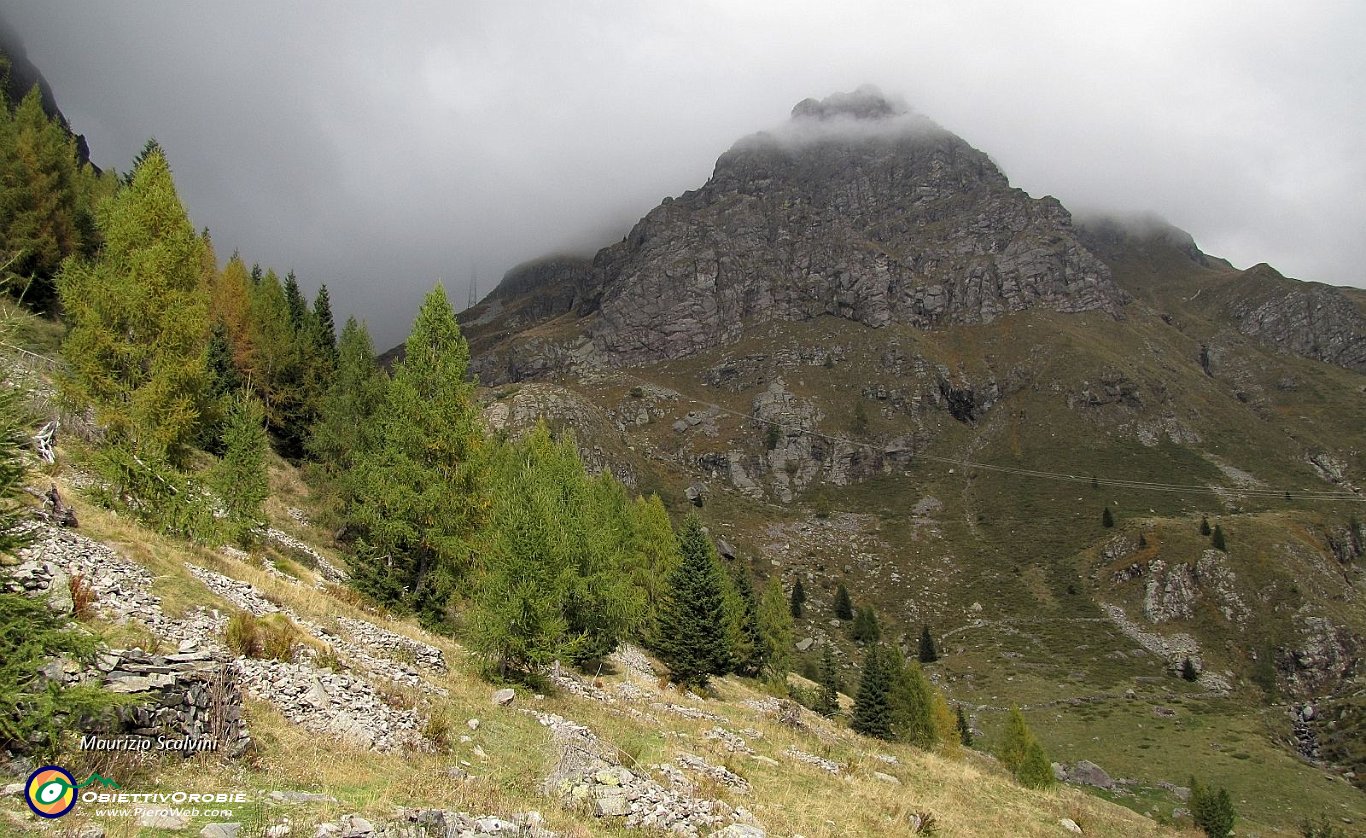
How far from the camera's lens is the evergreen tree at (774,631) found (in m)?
58.5

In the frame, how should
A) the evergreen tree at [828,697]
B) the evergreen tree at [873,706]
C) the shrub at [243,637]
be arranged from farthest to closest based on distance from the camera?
the evergreen tree at [828,697] → the evergreen tree at [873,706] → the shrub at [243,637]

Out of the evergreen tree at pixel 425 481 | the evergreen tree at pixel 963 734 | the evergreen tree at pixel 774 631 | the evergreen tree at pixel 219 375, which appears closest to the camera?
the evergreen tree at pixel 425 481

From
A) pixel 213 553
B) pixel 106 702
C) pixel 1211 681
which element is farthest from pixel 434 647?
pixel 1211 681

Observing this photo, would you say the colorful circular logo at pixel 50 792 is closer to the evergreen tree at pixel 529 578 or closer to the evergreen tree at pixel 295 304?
the evergreen tree at pixel 529 578

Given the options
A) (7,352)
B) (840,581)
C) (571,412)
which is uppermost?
(571,412)

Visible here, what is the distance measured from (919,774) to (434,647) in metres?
18.4

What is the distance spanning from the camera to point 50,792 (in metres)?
6.79

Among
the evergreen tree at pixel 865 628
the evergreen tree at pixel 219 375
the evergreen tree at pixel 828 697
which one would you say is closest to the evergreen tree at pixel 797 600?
the evergreen tree at pixel 865 628

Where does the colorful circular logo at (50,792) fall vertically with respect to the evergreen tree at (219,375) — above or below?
below

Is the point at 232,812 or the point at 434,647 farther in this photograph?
the point at 434,647

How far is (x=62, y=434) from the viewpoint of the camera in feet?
74.6

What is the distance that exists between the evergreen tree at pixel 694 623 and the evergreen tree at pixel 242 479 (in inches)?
865

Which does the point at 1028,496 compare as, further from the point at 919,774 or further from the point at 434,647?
the point at 434,647

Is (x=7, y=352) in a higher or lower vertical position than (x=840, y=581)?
higher
